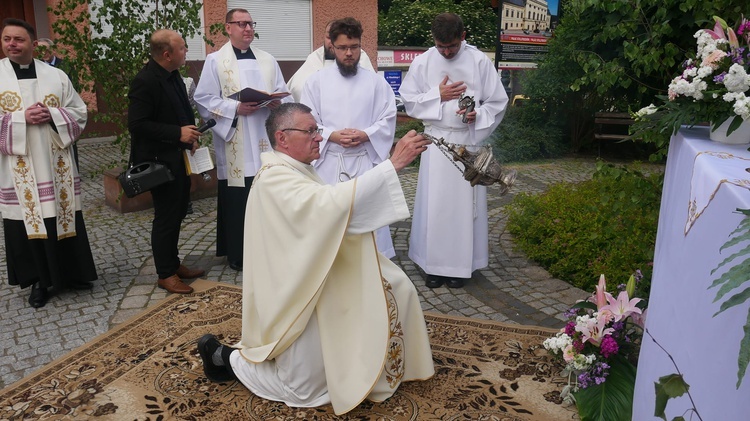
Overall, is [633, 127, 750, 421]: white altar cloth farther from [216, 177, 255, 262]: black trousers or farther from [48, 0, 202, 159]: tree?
[48, 0, 202, 159]: tree

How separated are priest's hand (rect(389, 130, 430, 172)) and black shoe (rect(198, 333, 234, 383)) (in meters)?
1.57

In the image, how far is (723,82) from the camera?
117 inches

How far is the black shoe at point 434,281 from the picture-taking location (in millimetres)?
5617

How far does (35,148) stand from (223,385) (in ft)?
7.96

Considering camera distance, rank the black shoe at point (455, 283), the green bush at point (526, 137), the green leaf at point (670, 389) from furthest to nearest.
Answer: the green bush at point (526, 137) → the black shoe at point (455, 283) → the green leaf at point (670, 389)

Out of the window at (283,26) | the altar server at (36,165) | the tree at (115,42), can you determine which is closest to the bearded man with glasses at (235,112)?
the altar server at (36,165)

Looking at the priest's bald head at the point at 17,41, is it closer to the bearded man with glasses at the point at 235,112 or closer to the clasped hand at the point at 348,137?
the bearded man with glasses at the point at 235,112

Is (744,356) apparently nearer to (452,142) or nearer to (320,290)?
(320,290)

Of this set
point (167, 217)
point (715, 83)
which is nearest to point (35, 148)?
point (167, 217)

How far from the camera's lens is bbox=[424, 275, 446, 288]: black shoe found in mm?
5617

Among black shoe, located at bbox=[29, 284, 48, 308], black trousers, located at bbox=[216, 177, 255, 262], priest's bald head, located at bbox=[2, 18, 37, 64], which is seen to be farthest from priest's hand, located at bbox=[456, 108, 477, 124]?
black shoe, located at bbox=[29, 284, 48, 308]

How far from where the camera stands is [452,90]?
5395 millimetres

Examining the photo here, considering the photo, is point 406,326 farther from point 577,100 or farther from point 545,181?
point 577,100

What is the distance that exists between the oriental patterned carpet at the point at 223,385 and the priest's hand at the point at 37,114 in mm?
1616
